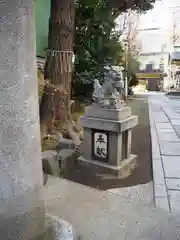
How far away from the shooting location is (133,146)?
6148mm

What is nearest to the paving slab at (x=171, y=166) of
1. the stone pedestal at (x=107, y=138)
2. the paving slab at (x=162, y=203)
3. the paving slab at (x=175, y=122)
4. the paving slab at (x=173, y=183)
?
the paving slab at (x=173, y=183)

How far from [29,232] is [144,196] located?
2059 mm

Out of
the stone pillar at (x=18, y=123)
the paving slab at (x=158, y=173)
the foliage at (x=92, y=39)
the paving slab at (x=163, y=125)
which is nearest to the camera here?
the stone pillar at (x=18, y=123)

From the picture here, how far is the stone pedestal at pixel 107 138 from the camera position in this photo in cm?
434

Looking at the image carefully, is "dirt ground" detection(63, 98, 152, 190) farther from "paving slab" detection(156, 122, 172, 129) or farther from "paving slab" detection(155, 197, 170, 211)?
"paving slab" detection(156, 122, 172, 129)

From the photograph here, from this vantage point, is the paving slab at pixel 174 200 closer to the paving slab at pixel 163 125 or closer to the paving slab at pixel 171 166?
the paving slab at pixel 171 166

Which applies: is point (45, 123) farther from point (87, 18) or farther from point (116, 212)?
point (87, 18)

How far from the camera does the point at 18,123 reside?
1.71 meters

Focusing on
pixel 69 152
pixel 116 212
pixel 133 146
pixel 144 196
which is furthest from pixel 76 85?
pixel 116 212

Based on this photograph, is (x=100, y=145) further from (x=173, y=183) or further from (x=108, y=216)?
(x=108, y=216)

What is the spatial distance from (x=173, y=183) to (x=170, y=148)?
6.66 ft

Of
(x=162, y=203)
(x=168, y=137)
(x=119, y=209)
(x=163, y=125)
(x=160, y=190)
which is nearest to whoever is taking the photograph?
(x=119, y=209)

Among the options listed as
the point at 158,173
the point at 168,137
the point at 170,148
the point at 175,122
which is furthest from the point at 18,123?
the point at 175,122

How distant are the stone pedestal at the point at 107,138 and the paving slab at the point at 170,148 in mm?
1084
